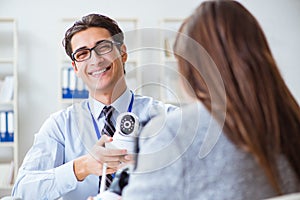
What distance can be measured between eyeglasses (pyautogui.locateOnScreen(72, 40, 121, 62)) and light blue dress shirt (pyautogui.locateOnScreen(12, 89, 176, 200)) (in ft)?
0.46

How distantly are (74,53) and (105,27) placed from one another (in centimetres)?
12

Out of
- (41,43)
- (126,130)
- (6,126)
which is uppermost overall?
(41,43)

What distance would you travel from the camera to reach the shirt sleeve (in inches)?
58.3

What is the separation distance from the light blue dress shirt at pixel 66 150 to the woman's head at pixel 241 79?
35 centimetres

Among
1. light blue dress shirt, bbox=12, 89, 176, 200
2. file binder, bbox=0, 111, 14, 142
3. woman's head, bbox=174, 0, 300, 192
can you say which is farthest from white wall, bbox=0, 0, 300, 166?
woman's head, bbox=174, 0, 300, 192

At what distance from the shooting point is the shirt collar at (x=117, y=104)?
139cm

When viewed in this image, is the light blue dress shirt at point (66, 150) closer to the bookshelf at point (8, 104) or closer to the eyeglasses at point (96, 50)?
the eyeglasses at point (96, 50)

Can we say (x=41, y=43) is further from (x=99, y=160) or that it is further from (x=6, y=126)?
(x=99, y=160)

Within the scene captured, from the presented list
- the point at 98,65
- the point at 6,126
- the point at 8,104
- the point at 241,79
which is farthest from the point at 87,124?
the point at 8,104

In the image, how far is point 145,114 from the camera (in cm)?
130

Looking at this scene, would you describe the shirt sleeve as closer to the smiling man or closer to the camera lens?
the smiling man

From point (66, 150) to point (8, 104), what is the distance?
2148mm

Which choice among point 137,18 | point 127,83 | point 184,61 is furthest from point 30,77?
point 184,61

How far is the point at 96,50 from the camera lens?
4.80 feet
